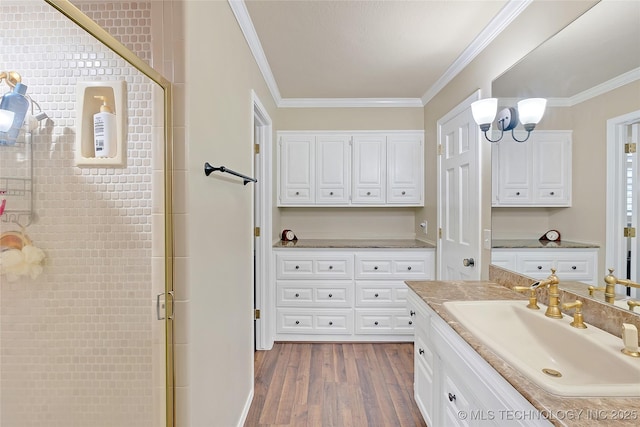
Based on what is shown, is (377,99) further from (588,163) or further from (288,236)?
(588,163)

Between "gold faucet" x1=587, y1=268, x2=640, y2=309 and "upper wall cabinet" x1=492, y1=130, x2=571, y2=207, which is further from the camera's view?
"upper wall cabinet" x1=492, y1=130, x2=571, y2=207

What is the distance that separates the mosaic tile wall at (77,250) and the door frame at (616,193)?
1647 millimetres

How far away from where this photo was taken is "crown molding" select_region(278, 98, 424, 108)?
3256mm

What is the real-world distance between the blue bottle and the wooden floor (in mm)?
1921

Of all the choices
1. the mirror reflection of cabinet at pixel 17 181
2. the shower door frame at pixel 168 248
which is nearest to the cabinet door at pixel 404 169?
the shower door frame at pixel 168 248

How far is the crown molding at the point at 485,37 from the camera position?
170cm

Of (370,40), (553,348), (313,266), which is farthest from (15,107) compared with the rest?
(313,266)

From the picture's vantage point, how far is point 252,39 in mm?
2006

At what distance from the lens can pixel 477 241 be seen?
2.11 meters

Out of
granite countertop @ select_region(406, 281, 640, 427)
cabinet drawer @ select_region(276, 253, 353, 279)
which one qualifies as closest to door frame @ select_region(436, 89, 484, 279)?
cabinet drawer @ select_region(276, 253, 353, 279)

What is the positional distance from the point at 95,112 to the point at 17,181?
300 millimetres

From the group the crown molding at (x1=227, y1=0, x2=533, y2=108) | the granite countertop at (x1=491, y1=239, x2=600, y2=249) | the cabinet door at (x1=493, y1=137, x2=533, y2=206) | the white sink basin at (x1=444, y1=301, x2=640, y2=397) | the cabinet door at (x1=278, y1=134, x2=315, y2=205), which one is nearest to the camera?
the white sink basin at (x1=444, y1=301, x2=640, y2=397)

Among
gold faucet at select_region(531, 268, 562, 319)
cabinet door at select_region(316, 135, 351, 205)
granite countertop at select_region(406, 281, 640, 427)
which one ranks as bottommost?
granite countertop at select_region(406, 281, 640, 427)

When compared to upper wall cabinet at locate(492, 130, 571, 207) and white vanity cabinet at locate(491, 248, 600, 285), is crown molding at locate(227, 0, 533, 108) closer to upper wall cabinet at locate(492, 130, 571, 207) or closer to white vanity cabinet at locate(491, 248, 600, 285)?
upper wall cabinet at locate(492, 130, 571, 207)
